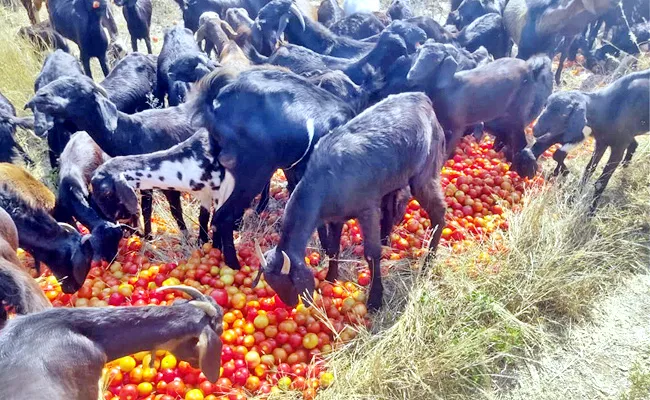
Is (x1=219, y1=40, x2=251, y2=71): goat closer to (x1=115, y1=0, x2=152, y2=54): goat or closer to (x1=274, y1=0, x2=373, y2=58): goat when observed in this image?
(x1=274, y1=0, x2=373, y2=58): goat

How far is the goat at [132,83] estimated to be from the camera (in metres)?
7.16

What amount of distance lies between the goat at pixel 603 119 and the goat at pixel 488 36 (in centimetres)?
381

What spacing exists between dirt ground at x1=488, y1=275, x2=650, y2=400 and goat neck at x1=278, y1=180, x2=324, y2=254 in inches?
68.9

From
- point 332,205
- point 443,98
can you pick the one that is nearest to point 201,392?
point 332,205

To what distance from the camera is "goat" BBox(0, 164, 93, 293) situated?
15.9ft

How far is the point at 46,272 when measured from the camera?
5320 mm

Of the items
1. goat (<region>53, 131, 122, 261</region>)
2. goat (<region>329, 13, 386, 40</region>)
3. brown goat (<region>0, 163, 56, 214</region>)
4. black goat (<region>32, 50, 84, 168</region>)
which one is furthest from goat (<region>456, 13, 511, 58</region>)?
brown goat (<region>0, 163, 56, 214</region>)

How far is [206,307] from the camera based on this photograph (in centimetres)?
327

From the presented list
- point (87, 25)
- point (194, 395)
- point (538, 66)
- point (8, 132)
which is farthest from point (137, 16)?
point (194, 395)

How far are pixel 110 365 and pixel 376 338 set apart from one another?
196cm

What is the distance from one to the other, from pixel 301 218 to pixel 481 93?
3398 mm

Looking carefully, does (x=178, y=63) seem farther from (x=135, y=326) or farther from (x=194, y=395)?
(x=135, y=326)

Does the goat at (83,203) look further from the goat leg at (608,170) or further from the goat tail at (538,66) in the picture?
the goat tail at (538,66)

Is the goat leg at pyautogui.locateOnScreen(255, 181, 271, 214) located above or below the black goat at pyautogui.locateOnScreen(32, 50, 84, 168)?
below
